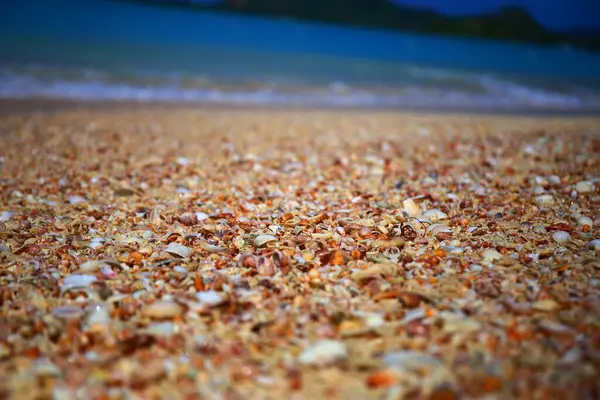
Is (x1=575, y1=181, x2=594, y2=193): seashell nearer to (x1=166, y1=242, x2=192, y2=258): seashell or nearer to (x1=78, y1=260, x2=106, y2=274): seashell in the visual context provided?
(x1=166, y1=242, x2=192, y2=258): seashell

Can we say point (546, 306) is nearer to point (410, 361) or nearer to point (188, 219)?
point (410, 361)

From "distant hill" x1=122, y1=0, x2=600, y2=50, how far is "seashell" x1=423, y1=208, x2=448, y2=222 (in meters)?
51.1

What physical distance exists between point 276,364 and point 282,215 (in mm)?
1781

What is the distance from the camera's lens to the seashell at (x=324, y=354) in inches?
74.1

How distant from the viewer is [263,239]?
307 centimetres

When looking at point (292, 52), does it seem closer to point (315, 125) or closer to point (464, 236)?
point (315, 125)

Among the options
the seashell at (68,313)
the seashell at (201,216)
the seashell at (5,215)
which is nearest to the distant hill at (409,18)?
Result: the seashell at (5,215)

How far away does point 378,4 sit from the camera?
62.1 meters

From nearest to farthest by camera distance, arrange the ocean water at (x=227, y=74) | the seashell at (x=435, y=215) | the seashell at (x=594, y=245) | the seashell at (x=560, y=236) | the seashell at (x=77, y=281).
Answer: the seashell at (x=77, y=281), the seashell at (x=594, y=245), the seashell at (x=560, y=236), the seashell at (x=435, y=215), the ocean water at (x=227, y=74)

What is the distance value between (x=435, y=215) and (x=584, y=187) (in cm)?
156

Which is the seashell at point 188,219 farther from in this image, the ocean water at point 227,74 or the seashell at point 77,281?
the ocean water at point 227,74

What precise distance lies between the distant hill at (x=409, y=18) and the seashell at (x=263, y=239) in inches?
2016

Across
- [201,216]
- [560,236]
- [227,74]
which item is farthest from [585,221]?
[227,74]

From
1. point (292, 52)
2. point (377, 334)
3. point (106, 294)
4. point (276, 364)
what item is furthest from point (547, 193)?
point (292, 52)
